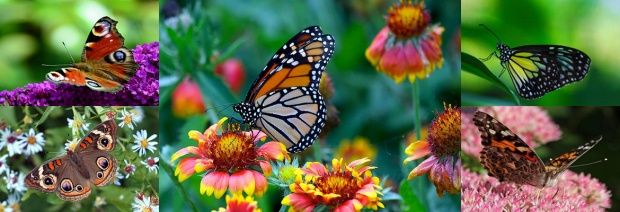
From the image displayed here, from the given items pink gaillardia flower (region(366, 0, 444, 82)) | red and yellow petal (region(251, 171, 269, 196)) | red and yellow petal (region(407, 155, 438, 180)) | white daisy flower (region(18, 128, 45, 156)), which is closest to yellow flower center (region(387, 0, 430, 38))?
pink gaillardia flower (region(366, 0, 444, 82))

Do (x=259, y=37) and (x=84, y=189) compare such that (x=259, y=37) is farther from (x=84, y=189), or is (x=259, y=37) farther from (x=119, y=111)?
(x=84, y=189)

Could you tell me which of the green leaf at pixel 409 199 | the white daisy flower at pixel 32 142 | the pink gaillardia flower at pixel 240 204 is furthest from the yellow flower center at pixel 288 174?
the white daisy flower at pixel 32 142

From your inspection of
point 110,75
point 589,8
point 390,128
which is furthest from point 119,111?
point 589,8

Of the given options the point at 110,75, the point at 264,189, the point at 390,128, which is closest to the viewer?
the point at 264,189

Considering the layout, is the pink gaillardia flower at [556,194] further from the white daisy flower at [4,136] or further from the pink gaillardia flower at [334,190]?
the white daisy flower at [4,136]

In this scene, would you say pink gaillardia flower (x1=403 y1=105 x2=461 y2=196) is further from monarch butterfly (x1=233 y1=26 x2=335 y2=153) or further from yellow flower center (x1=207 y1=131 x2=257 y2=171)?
yellow flower center (x1=207 y1=131 x2=257 y2=171)

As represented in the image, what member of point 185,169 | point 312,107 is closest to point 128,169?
point 185,169
